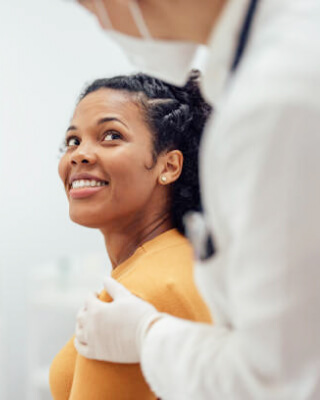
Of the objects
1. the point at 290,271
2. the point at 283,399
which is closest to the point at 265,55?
the point at 290,271

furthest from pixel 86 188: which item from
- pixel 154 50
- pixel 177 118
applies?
pixel 154 50

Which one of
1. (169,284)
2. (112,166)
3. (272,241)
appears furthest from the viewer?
(112,166)

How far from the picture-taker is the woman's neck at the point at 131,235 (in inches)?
51.1

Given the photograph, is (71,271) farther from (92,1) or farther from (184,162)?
(92,1)

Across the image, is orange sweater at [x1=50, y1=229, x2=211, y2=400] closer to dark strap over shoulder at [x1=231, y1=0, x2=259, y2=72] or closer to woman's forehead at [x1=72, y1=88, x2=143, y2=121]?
woman's forehead at [x1=72, y1=88, x2=143, y2=121]

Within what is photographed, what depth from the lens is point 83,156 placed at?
→ 1.28m

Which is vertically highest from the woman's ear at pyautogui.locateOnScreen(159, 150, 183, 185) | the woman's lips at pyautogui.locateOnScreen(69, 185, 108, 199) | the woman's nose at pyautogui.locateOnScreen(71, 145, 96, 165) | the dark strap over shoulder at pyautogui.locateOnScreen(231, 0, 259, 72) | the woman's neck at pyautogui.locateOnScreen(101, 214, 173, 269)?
the dark strap over shoulder at pyautogui.locateOnScreen(231, 0, 259, 72)

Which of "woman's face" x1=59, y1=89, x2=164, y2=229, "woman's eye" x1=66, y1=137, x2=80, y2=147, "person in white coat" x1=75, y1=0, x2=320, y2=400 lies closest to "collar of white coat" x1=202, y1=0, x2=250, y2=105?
"person in white coat" x1=75, y1=0, x2=320, y2=400

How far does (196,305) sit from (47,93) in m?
2.51

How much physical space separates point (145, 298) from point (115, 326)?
0.11 metres

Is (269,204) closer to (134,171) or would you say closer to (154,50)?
(154,50)

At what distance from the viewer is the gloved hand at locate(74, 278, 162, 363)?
91 centimetres

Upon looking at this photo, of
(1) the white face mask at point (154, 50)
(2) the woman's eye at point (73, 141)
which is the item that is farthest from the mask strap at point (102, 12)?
(2) the woman's eye at point (73, 141)

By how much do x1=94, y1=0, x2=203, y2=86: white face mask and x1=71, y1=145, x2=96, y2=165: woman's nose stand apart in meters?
0.42
